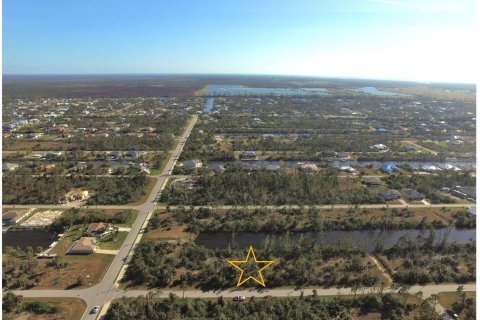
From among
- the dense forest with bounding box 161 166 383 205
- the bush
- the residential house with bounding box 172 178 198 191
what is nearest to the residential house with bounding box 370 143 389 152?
the dense forest with bounding box 161 166 383 205

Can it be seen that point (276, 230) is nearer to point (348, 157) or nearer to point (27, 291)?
point (27, 291)

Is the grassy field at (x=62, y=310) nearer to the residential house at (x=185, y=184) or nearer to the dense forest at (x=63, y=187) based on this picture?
the dense forest at (x=63, y=187)

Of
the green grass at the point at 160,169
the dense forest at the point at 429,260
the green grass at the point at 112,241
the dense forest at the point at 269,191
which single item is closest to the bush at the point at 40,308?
the green grass at the point at 112,241

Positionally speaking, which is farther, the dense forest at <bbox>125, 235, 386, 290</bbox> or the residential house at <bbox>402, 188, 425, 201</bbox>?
the residential house at <bbox>402, 188, 425, 201</bbox>

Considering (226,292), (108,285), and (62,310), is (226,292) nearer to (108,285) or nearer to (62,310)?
(108,285)

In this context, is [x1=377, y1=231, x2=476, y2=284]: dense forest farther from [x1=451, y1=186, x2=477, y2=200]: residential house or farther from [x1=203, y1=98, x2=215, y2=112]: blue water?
[x1=203, y1=98, x2=215, y2=112]: blue water

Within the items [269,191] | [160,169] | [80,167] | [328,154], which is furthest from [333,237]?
[80,167]

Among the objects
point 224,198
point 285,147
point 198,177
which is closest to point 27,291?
point 224,198

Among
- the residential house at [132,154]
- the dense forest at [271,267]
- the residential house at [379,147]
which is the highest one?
the residential house at [379,147]
